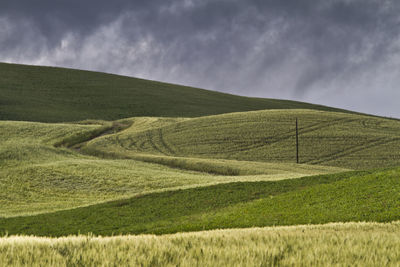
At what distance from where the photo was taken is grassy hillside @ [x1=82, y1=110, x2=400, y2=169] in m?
65.7

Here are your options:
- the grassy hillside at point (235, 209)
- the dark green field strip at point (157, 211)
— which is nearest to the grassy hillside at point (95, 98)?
the dark green field strip at point (157, 211)

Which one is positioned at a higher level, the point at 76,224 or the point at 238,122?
the point at 238,122

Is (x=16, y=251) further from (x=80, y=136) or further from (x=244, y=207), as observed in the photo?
(x=80, y=136)

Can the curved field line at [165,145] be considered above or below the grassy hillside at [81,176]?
above

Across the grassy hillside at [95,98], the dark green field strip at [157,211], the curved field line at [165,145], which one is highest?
the grassy hillside at [95,98]

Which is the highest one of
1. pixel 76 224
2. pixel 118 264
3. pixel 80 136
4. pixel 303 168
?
pixel 80 136

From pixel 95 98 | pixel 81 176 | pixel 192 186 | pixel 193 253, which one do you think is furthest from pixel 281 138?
pixel 95 98

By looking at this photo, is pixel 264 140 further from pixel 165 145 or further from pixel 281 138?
pixel 165 145

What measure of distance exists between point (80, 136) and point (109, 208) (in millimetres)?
50859

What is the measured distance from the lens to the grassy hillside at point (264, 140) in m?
65.7

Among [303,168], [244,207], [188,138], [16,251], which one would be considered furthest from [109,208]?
[188,138]

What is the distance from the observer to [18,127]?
260 ft

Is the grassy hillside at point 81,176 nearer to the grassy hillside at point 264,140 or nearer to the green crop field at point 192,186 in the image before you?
the green crop field at point 192,186

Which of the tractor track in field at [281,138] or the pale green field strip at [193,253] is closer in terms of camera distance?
the pale green field strip at [193,253]
